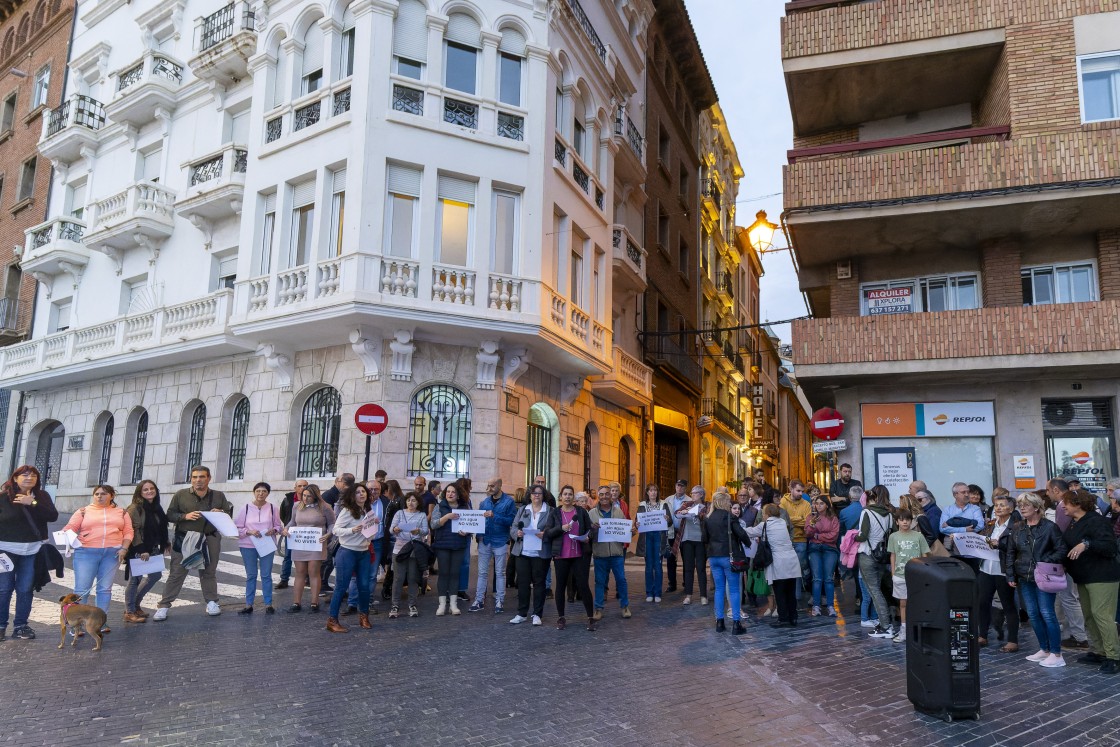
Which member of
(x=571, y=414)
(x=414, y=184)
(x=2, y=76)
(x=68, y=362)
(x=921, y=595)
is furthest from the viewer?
(x=2, y=76)

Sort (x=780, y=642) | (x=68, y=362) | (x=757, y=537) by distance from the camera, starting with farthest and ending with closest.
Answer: (x=68, y=362) < (x=757, y=537) < (x=780, y=642)

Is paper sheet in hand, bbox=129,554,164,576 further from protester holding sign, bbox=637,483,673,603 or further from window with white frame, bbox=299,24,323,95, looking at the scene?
window with white frame, bbox=299,24,323,95

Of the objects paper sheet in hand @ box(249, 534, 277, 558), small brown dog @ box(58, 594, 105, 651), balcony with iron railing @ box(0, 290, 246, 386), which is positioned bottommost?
small brown dog @ box(58, 594, 105, 651)

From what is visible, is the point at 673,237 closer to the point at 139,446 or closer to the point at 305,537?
the point at 139,446

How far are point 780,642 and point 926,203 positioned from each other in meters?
10.2

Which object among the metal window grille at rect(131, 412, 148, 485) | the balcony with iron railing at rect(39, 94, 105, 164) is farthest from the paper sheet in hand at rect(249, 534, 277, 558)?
the balcony with iron railing at rect(39, 94, 105, 164)

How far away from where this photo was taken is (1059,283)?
16734 mm

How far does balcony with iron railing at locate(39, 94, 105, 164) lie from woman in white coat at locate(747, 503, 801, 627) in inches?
931

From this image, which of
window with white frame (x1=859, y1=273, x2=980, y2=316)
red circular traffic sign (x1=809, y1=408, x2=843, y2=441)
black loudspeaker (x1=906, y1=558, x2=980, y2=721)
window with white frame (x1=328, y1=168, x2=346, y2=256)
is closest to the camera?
black loudspeaker (x1=906, y1=558, x2=980, y2=721)

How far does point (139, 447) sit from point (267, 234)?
7.60m

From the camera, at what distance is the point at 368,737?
5.73 m

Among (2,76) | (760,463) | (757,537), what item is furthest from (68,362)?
(760,463)

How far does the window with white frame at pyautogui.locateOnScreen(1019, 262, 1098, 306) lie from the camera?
1655 cm

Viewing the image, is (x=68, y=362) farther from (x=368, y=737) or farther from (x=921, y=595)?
(x=921, y=595)
